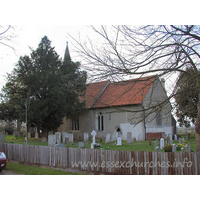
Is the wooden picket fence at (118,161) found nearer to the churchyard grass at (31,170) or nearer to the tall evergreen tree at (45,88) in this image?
the churchyard grass at (31,170)

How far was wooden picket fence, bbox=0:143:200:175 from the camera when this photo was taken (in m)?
7.78

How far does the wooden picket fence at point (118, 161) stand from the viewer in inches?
306

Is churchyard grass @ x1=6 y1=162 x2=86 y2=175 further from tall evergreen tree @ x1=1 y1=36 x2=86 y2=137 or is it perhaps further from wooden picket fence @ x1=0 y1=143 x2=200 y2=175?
tall evergreen tree @ x1=1 y1=36 x2=86 y2=137

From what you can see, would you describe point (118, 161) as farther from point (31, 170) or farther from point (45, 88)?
point (45, 88)

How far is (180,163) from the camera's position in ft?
25.5

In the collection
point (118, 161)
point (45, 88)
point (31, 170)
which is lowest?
point (31, 170)

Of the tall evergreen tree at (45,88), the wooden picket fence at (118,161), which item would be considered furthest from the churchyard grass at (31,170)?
the tall evergreen tree at (45,88)

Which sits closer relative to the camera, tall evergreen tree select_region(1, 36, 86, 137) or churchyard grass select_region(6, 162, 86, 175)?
churchyard grass select_region(6, 162, 86, 175)

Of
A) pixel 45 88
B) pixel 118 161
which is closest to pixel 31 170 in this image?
pixel 118 161

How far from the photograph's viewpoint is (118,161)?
8.69 m

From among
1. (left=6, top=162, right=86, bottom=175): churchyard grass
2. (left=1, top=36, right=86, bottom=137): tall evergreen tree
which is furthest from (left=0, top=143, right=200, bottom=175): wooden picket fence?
(left=1, top=36, right=86, bottom=137): tall evergreen tree

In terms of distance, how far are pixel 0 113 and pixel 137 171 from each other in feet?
70.5

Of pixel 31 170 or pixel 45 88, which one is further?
pixel 45 88

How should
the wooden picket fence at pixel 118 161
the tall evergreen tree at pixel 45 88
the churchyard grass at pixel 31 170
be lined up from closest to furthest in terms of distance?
the wooden picket fence at pixel 118 161 < the churchyard grass at pixel 31 170 < the tall evergreen tree at pixel 45 88
